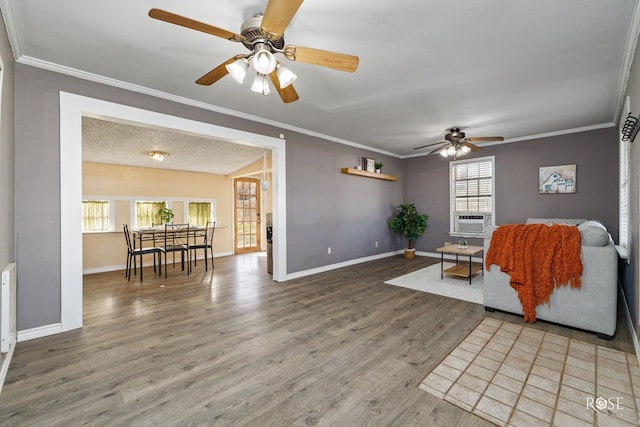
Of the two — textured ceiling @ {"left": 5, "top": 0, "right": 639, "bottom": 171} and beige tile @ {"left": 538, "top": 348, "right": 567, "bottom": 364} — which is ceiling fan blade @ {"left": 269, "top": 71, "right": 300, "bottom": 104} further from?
beige tile @ {"left": 538, "top": 348, "right": 567, "bottom": 364}

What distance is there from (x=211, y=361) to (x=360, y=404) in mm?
1173

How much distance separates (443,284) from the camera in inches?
166

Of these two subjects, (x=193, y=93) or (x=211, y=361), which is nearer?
(x=211, y=361)

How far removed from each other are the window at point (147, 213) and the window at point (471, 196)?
21.9 feet

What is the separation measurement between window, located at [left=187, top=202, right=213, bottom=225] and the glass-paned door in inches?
31.5

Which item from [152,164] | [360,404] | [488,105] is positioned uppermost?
[488,105]

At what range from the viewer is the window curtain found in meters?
6.97

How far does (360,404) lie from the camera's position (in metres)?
1.68

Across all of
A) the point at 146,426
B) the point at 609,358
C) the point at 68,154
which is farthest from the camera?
the point at 68,154

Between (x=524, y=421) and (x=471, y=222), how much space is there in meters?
5.18

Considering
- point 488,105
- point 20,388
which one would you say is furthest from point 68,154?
point 488,105

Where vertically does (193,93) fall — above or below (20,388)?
above

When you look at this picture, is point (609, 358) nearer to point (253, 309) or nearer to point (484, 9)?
point (484, 9)

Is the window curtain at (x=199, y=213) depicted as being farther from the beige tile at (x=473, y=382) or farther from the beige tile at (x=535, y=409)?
the beige tile at (x=535, y=409)
